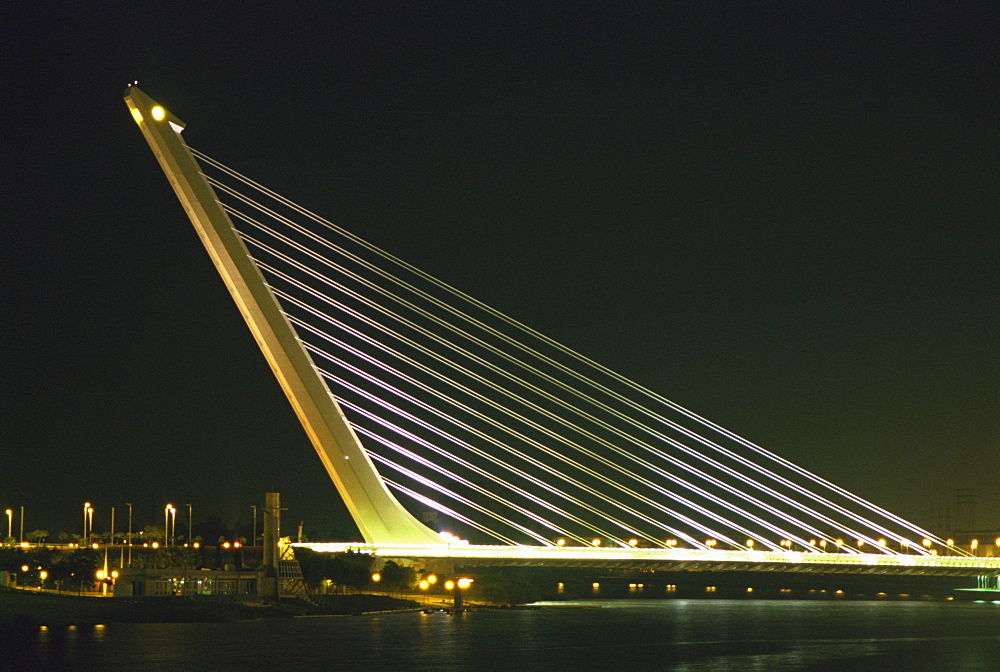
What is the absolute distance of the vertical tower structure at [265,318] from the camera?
1432 inches

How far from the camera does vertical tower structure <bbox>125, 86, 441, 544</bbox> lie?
119 ft

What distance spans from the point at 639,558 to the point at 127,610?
1744cm

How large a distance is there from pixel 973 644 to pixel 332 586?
22.9m

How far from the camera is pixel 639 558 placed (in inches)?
1762

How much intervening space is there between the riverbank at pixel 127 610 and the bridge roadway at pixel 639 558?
3.90 meters

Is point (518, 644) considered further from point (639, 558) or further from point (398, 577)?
point (398, 577)

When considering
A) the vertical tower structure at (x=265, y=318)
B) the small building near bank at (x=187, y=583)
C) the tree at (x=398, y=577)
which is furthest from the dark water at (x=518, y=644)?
the small building near bank at (x=187, y=583)

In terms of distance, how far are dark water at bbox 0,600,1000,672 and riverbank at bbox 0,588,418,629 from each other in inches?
57.9

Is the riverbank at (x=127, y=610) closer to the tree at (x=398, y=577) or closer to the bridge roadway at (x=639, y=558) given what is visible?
the tree at (x=398, y=577)

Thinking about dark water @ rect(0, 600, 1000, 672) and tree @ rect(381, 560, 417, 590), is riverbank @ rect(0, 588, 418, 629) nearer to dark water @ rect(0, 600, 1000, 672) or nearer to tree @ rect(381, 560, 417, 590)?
dark water @ rect(0, 600, 1000, 672)

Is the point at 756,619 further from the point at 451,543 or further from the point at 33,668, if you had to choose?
the point at 33,668

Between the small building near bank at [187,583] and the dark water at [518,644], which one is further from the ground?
the small building near bank at [187,583]

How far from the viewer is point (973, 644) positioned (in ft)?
103

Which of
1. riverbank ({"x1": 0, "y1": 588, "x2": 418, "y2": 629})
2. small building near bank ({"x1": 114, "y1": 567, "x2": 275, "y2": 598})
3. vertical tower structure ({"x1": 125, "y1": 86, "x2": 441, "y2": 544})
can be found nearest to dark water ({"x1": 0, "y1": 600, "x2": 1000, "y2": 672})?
riverbank ({"x1": 0, "y1": 588, "x2": 418, "y2": 629})
